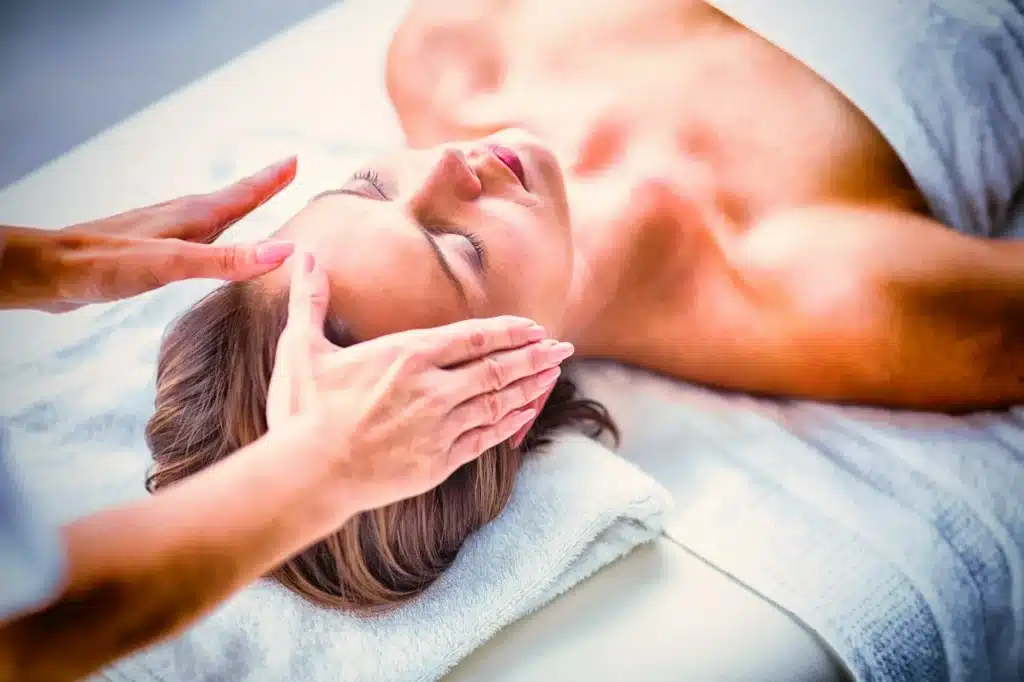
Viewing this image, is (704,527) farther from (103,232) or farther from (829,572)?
(103,232)

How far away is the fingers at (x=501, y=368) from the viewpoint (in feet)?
2.14

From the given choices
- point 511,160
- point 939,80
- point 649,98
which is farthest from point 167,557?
point 939,80

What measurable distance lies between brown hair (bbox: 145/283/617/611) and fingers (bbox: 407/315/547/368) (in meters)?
0.06

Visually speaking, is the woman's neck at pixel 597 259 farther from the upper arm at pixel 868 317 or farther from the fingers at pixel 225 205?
the fingers at pixel 225 205

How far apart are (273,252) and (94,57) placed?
0.49 m

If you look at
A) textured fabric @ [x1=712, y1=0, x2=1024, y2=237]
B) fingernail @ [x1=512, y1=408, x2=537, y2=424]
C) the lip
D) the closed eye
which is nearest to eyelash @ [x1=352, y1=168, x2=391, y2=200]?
the closed eye

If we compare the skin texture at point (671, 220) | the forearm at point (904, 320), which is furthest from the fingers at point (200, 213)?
the forearm at point (904, 320)

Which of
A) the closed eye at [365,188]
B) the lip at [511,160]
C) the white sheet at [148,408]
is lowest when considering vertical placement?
the white sheet at [148,408]

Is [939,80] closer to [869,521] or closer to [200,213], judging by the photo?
[869,521]

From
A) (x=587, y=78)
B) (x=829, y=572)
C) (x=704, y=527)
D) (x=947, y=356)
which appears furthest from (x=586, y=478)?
(x=587, y=78)

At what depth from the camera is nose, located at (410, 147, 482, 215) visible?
0.72 meters

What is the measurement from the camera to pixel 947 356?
769 millimetres

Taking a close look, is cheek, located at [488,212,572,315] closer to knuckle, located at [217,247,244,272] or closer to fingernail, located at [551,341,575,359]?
fingernail, located at [551,341,575,359]

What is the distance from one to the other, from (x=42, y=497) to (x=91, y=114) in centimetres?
50
